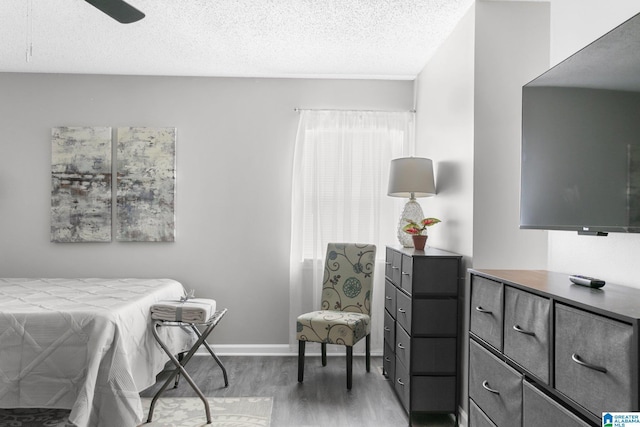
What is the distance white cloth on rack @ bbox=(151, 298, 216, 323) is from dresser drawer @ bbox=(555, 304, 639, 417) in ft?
7.44

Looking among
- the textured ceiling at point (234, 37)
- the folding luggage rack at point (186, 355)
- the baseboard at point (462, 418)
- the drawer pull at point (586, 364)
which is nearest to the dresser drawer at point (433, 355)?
the baseboard at point (462, 418)

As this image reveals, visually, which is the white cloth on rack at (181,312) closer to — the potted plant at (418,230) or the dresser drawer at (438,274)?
the dresser drawer at (438,274)

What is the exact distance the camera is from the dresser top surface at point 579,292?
4.23ft

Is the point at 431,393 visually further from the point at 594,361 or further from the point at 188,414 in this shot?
the point at 594,361

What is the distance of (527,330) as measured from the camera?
169 cm

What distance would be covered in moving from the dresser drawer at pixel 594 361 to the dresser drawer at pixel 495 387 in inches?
12.4

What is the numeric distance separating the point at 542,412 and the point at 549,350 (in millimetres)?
211

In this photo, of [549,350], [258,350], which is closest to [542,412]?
[549,350]

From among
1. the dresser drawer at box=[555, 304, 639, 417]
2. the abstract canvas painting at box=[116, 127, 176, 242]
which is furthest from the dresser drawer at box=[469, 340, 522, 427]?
the abstract canvas painting at box=[116, 127, 176, 242]

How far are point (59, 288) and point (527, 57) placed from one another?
3.72m

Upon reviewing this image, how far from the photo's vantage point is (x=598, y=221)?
5.49 ft

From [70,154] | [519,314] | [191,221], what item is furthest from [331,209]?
[519,314]
